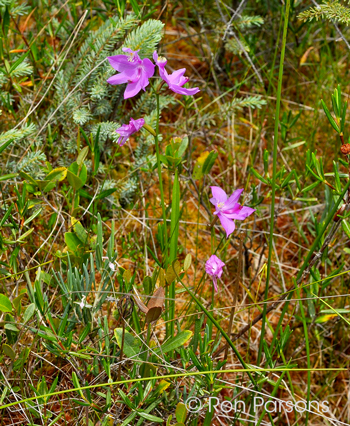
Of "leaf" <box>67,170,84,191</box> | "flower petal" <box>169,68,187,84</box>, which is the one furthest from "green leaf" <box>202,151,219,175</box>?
"leaf" <box>67,170,84,191</box>

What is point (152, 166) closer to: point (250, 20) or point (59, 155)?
point (59, 155)

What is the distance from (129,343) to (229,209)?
49cm

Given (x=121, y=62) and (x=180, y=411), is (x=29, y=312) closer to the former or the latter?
(x=180, y=411)

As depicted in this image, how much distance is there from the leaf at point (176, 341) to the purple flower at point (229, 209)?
0.31 metres

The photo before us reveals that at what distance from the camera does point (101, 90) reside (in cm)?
190

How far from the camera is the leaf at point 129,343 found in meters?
1.35

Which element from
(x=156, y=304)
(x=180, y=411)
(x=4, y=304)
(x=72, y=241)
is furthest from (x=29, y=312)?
(x=180, y=411)

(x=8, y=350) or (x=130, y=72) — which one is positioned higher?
(x=130, y=72)

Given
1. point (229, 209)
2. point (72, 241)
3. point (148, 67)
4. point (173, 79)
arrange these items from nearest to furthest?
point (148, 67)
point (173, 79)
point (229, 209)
point (72, 241)

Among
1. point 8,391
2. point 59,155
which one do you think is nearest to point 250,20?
point 59,155

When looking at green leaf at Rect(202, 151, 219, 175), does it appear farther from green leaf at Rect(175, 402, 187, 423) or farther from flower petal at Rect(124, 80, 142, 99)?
green leaf at Rect(175, 402, 187, 423)

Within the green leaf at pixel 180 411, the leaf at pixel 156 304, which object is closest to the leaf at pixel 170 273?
the leaf at pixel 156 304

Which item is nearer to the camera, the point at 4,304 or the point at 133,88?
the point at 133,88

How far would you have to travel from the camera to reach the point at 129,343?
1377 millimetres
